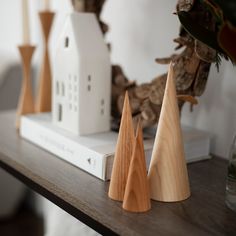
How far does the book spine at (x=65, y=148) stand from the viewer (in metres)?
0.81

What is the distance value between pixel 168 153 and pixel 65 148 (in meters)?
0.26

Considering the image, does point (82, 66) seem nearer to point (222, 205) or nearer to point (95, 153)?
point (95, 153)

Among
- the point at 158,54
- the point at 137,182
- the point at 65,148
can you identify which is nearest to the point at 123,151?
the point at 137,182

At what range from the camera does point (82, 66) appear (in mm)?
897

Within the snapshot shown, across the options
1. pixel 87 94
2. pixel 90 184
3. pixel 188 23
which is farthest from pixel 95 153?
pixel 188 23

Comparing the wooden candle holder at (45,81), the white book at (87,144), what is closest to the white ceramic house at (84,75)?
the white book at (87,144)

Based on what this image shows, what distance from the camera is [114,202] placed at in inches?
28.6

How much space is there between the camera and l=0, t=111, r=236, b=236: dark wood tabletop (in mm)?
654

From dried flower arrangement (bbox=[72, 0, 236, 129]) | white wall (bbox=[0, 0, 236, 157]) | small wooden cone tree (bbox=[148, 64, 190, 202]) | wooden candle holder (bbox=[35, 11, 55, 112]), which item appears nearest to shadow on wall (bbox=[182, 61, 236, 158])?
white wall (bbox=[0, 0, 236, 157])

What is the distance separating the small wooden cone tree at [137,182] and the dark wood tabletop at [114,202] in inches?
0.6

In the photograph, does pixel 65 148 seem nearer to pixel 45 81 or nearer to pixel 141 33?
pixel 45 81

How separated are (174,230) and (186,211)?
69 mm

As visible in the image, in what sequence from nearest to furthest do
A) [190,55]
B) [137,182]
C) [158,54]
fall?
[137,182], [190,55], [158,54]

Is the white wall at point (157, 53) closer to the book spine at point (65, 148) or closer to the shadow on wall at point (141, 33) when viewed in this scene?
the shadow on wall at point (141, 33)
